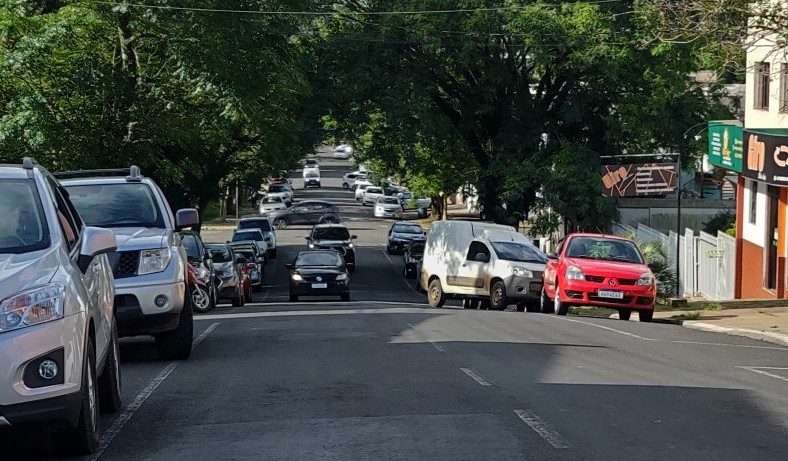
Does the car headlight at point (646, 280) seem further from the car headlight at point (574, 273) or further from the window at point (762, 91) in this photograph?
the window at point (762, 91)

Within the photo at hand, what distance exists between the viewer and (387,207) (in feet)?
301

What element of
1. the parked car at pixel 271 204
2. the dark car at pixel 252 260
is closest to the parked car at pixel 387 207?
the parked car at pixel 271 204

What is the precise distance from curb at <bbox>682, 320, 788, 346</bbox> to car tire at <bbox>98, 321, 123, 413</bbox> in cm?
1349

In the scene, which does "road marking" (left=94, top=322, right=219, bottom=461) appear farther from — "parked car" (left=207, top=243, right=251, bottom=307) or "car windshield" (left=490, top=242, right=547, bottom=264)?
"parked car" (left=207, top=243, right=251, bottom=307)

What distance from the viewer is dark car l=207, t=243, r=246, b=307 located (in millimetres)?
32500

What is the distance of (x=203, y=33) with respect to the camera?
32594 millimetres

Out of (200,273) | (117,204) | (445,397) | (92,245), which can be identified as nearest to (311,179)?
(200,273)

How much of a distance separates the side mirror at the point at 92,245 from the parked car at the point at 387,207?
82.7 metres

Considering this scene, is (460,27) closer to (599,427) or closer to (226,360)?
(226,360)

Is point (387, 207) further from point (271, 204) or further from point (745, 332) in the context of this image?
point (745, 332)

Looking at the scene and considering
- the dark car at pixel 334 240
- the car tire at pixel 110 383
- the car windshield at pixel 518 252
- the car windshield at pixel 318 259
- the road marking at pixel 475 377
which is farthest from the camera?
the dark car at pixel 334 240

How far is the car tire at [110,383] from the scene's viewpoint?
1023 centimetres

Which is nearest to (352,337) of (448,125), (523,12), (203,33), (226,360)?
(226,360)

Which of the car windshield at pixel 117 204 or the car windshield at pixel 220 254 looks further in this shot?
the car windshield at pixel 220 254
